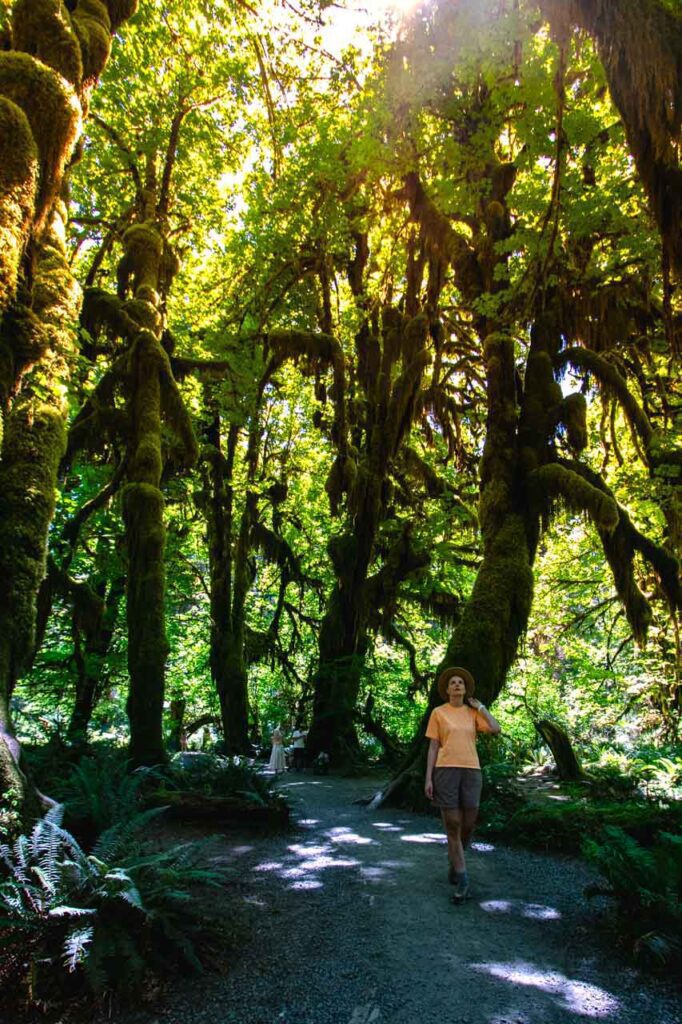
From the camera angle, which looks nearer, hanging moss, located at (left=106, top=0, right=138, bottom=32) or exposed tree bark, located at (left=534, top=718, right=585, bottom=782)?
hanging moss, located at (left=106, top=0, right=138, bottom=32)

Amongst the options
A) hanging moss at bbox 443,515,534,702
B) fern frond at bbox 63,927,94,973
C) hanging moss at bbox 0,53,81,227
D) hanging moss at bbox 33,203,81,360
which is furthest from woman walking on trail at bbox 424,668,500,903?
hanging moss at bbox 0,53,81,227

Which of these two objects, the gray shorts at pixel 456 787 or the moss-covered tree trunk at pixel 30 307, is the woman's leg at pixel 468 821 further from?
the moss-covered tree trunk at pixel 30 307

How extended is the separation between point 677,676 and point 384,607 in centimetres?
665

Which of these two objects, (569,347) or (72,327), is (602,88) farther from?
(72,327)

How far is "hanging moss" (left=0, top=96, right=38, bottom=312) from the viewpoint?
361 cm

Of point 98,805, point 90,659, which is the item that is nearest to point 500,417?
point 98,805

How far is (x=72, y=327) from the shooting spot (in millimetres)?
5363

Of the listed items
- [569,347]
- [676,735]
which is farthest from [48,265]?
[676,735]

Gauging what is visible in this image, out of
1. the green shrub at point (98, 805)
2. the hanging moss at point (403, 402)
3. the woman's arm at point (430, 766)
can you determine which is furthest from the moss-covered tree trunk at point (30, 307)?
the hanging moss at point (403, 402)

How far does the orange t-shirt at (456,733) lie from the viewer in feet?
15.7

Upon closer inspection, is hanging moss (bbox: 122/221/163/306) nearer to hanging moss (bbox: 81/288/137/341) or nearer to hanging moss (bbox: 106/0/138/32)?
hanging moss (bbox: 81/288/137/341)

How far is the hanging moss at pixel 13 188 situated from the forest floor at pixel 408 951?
418 centimetres

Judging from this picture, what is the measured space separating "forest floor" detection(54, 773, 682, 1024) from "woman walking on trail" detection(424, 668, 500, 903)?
41cm

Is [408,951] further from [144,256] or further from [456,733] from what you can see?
[144,256]
